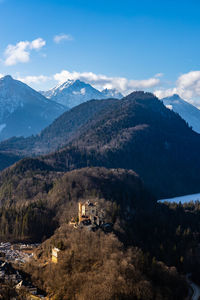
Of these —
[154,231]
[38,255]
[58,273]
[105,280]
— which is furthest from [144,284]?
[154,231]

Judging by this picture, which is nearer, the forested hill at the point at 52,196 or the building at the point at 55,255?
the building at the point at 55,255

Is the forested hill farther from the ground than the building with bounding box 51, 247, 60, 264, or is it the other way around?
the forested hill

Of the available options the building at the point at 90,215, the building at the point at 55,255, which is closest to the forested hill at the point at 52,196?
the building at the point at 90,215

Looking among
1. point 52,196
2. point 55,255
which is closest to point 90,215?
point 55,255

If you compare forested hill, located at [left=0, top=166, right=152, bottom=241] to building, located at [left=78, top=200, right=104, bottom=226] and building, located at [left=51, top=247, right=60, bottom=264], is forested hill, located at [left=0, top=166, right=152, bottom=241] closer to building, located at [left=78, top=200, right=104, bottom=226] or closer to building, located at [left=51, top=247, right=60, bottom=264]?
building, located at [left=78, top=200, right=104, bottom=226]

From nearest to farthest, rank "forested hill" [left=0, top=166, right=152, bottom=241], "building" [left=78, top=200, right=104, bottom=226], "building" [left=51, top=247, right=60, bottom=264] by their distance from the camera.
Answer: "building" [left=51, top=247, right=60, bottom=264], "building" [left=78, top=200, right=104, bottom=226], "forested hill" [left=0, top=166, right=152, bottom=241]

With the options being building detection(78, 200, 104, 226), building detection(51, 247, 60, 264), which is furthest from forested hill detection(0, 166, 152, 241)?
building detection(51, 247, 60, 264)

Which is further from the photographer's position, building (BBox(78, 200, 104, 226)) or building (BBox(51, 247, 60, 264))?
building (BBox(78, 200, 104, 226))

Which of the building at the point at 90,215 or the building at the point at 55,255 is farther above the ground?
the building at the point at 90,215

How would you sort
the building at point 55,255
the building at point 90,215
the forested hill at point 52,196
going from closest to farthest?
the building at point 55,255, the building at point 90,215, the forested hill at point 52,196

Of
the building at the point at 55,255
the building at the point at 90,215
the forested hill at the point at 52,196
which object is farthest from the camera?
the forested hill at the point at 52,196

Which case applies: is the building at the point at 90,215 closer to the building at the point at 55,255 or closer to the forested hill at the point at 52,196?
the forested hill at the point at 52,196

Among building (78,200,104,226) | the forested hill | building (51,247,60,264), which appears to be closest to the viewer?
building (51,247,60,264)

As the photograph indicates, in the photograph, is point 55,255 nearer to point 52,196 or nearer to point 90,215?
point 90,215
